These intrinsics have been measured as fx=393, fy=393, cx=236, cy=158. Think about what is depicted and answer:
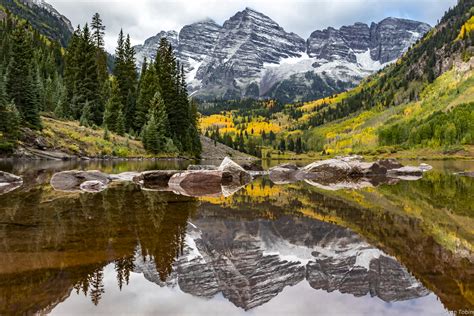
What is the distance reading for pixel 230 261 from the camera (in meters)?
8.47

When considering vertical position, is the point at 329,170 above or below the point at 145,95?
below

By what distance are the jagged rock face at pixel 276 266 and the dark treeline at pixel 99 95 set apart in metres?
48.2

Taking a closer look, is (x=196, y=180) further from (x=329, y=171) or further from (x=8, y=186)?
(x=329, y=171)

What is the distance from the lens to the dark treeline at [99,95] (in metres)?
58.1

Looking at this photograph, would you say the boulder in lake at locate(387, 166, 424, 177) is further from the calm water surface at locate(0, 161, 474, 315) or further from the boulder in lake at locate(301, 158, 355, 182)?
the calm water surface at locate(0, 161, 474, 315)

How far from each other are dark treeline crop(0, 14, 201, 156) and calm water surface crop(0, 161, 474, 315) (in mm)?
45125

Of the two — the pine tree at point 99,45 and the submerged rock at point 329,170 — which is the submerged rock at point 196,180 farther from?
the pine tree at point 99,45

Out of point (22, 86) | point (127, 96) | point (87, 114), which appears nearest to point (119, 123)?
point (87, 114)

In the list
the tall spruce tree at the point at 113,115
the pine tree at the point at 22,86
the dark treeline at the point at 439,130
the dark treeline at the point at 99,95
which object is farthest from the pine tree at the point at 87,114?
the dark treeline at the point at 439,130

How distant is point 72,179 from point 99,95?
52702 mm

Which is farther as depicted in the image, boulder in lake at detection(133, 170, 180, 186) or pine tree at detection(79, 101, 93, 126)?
pine tree at detection(79, 101, 93, 126)

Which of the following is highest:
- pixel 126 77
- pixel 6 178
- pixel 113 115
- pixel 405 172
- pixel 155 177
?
pixel 126 77

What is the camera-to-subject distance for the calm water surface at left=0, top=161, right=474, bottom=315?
6137 mm

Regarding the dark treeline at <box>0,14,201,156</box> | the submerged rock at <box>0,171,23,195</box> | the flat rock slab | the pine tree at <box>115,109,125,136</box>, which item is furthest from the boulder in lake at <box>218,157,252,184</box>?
the pine tree at <box>115,109,125,136</box>
